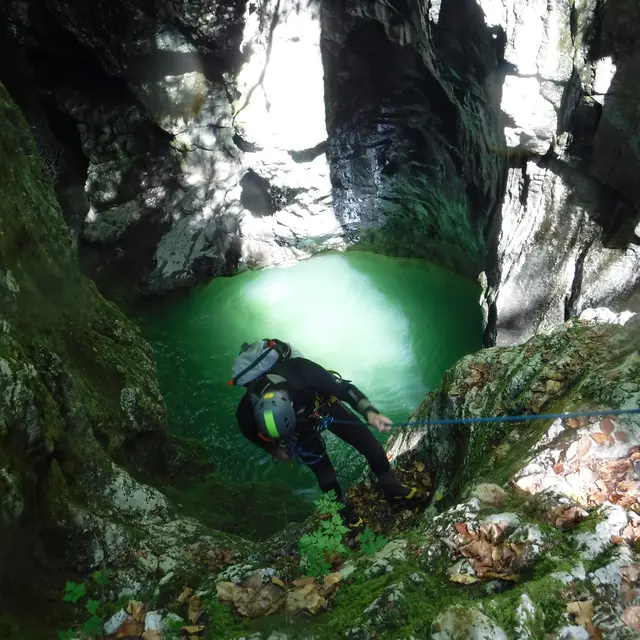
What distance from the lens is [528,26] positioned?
17.3 feet

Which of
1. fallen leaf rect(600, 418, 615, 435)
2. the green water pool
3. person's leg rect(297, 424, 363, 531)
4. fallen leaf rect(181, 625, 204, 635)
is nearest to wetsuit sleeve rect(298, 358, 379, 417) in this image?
person's leg rect(297, 424, 363, 531)

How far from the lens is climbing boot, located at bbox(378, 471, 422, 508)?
381 cm

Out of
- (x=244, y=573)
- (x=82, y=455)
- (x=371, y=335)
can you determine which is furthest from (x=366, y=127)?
(x=244, y=573)

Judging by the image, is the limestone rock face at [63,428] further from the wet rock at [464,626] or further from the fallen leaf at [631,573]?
the fallen leaf at [631,573]

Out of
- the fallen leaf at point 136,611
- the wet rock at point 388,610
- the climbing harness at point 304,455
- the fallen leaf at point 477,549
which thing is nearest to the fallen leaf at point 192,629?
the fallen leaf at point 136,611

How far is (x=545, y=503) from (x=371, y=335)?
6.93m

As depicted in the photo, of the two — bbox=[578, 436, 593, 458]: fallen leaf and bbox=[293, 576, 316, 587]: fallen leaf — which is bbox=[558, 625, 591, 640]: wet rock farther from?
bbox=[293, 576, 316, 587]: fallen leaf

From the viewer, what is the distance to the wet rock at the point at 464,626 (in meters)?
1.72

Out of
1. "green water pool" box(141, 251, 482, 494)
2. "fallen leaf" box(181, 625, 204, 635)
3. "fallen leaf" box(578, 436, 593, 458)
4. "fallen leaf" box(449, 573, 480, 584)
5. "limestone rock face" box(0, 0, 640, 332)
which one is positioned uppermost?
"limestone rock face" box(0, 0, 640, 332)

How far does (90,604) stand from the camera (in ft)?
8.23

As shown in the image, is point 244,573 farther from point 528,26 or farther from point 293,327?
point 293,327

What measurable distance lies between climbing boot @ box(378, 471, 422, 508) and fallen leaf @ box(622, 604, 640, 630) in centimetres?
216

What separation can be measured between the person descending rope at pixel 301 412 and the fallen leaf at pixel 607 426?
1299mm

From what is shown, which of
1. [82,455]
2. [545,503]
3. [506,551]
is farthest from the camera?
[82,455]
